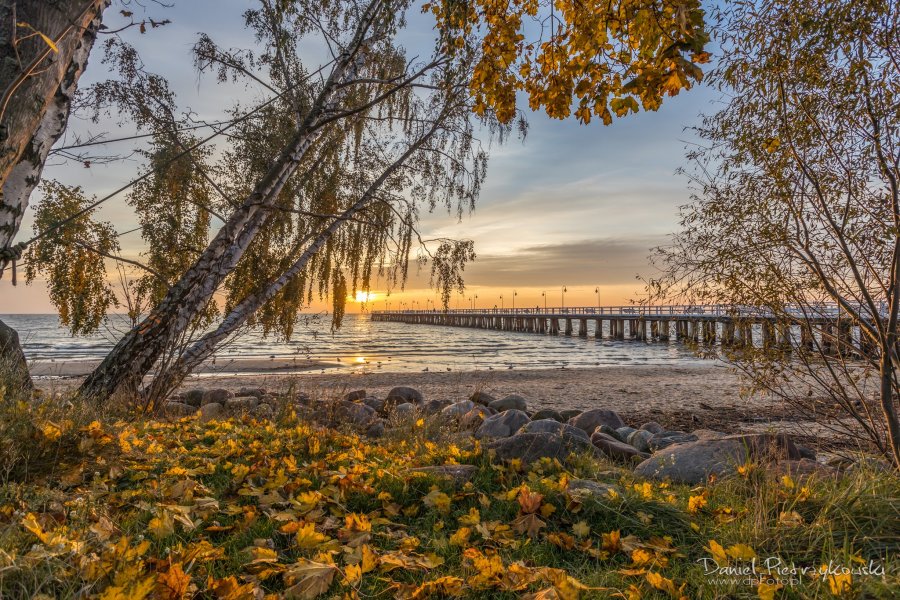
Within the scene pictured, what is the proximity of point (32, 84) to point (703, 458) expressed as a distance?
221 inches

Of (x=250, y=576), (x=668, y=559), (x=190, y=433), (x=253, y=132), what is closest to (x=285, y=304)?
(x=253, y=132)

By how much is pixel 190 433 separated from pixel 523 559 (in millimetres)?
3838

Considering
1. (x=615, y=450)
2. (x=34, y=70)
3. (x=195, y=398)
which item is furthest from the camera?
Result: (x=195, y=398)

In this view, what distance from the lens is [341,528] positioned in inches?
99.9

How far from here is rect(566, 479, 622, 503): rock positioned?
3061 millimetres

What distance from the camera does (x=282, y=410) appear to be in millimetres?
6383

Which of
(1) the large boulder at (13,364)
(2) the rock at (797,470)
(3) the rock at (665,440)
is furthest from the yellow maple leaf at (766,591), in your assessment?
(1) the large boulder at (13,364)

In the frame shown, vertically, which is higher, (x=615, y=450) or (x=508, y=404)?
(x=615, y=450)

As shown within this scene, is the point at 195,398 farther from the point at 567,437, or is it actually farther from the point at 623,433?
the point at 567,437

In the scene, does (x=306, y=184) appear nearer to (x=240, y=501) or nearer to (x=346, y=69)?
(x=346, y=69)

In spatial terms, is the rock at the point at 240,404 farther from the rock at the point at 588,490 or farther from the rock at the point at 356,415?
the rock at the point at 588,490

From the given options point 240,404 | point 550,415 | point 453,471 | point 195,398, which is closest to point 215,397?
point 195,398

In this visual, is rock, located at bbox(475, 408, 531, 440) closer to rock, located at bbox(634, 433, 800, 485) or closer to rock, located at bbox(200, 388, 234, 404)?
rock, located at bbox(634, 433, 800, 485)

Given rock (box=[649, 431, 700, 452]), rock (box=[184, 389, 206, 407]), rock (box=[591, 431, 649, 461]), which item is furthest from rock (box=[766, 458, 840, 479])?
rock (box=[184, 389, 206, 407])
